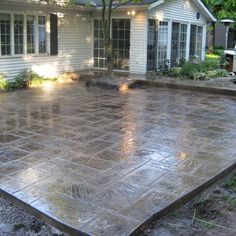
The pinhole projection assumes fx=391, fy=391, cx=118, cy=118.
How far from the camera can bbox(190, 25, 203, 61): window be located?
1550 cm

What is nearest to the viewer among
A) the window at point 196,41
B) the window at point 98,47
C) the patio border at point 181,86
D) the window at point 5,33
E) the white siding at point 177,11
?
the patio border at point 181,86

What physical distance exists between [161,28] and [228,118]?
6.64 metres

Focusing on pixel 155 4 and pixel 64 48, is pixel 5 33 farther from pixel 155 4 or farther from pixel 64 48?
pixel 155 4

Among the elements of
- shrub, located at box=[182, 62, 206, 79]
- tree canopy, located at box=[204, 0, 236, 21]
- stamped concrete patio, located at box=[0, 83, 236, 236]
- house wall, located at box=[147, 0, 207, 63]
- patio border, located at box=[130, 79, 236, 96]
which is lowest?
stamped concrete patio, located at box=[0, 83, 236, 236]

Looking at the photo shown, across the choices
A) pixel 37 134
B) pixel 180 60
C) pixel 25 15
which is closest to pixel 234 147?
pixel 37 134

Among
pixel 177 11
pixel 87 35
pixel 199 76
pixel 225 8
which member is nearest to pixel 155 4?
pixel 177 11

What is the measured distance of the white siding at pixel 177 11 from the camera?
12.8m

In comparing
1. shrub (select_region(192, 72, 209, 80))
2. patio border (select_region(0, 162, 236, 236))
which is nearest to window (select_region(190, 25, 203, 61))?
shrub (select_region(192, 72, 209, 80))

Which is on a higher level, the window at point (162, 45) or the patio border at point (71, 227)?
the window at point (162, 45)

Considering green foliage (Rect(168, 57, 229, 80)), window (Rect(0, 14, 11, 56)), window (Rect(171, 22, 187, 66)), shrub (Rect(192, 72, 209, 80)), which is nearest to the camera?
window (Rect(0, 14, 11, 56))

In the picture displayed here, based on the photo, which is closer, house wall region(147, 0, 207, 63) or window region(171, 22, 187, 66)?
house wall region(147, 0, 207, 63)

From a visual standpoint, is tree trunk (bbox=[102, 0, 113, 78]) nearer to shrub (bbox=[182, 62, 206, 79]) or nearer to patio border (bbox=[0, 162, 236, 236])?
shrub (bbox=[182, 62, 206, 79])

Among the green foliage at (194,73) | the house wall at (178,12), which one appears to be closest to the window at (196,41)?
the house wall at (178,12)

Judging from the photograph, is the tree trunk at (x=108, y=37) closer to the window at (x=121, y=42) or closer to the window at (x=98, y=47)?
the window at (x=121, y=42)
